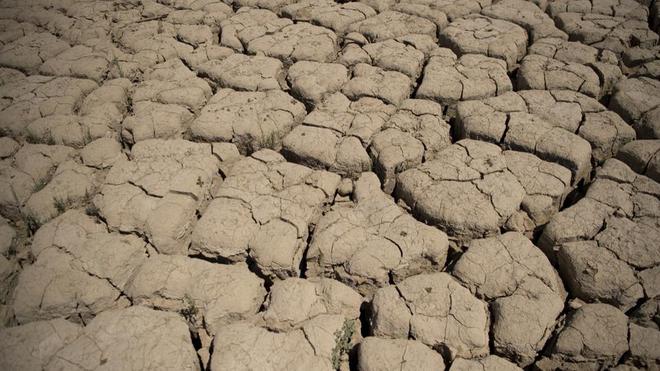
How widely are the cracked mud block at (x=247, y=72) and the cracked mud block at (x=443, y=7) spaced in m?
1.45

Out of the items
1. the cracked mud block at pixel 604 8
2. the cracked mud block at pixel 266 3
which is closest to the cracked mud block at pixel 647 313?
the cracked mud block at pixel 604 8

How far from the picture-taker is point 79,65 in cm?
318

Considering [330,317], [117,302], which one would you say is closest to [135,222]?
[117,302]

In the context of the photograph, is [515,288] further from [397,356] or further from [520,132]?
[520,132]

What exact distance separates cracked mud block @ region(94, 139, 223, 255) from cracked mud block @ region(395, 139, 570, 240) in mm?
1182

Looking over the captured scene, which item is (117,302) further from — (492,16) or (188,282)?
(492,16)

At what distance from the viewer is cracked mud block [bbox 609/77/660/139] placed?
98.6 inches

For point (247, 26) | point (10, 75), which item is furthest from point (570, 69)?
point (10, 75)

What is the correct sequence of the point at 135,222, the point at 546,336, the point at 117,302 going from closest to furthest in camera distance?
the point at 546,336 < the point at 117,302 < the point at 135,222

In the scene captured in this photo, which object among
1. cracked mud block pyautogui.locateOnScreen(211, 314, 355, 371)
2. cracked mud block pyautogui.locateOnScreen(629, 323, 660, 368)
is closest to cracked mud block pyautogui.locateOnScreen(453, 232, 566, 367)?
cracked mud block pyautogui.locateOnScreen(629, 323, 660, 368)

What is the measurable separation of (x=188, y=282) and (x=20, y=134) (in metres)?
1.78

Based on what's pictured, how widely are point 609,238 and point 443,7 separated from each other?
2.64 meters

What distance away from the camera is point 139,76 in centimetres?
319

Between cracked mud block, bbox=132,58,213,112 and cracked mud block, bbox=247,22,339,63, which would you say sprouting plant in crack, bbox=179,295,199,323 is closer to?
cracked mud block, bbox=132,58,213,112
